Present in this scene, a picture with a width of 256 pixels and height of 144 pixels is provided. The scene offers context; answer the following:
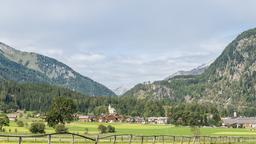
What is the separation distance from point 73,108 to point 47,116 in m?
11.6

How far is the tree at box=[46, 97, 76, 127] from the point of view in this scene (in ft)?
614

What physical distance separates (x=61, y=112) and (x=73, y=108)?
687 cm

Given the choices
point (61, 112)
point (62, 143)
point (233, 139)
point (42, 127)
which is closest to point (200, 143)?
point (62, 143)

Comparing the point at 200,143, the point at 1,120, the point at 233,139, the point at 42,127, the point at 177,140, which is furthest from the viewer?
the point at 1,120

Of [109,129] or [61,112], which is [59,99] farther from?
[109,129]

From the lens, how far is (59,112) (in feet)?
618

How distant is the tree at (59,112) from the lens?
187 m

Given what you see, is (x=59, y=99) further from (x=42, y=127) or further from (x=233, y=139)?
(x=233, y=139)

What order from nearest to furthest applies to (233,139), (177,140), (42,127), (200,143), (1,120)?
1. (200,143)
2. (177,140)
3. (233,139)
4. (42,127)
5. (1,120)

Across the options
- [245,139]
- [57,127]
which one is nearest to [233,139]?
[245,139]

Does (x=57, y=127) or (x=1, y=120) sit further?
(x=1, y=120)

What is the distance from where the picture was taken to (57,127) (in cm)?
16562

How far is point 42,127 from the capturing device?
162m

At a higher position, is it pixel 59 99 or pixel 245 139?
pixel 59 99
